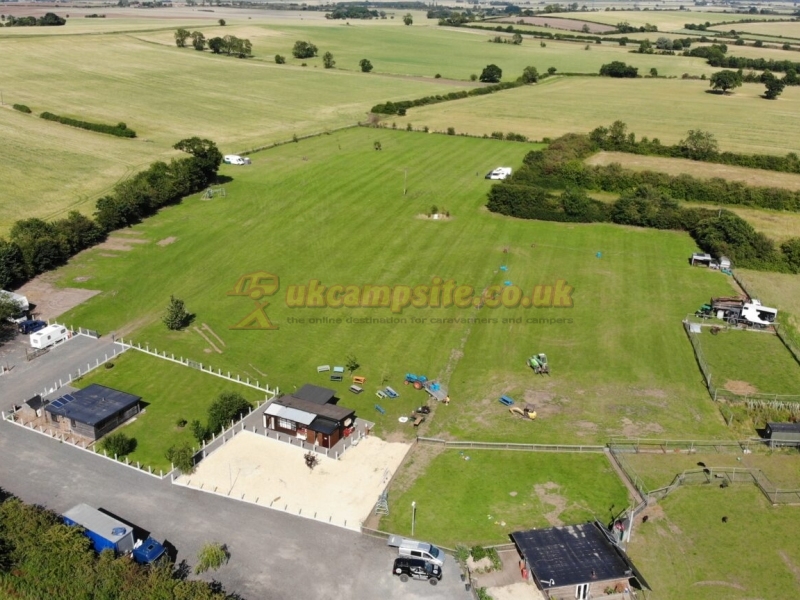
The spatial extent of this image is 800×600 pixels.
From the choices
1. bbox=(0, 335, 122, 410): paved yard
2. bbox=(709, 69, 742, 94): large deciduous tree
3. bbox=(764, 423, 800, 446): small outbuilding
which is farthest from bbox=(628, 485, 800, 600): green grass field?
bbox=(709, 69, 742, 94): large deciduous tree

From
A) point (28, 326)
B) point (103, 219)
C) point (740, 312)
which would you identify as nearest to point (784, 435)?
point (740, 312)

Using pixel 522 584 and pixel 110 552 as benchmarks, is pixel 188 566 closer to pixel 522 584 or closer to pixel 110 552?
pixel 110 552

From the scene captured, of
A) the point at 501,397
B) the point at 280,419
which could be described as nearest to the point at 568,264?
the point at 501,397

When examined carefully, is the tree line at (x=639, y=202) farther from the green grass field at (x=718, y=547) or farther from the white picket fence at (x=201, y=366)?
the white picket fence at (x=201, y=366)

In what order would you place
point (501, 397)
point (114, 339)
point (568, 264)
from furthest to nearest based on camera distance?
point (568, 264) → point (114, 339) → point (501, 397)

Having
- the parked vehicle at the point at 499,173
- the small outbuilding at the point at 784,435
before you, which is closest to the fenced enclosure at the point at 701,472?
the small outbuilding at the point at 784,435

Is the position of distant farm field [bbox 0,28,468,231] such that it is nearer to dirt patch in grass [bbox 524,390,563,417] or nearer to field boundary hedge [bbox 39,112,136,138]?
field boundary hedge [bbox 39,112,136,138]
